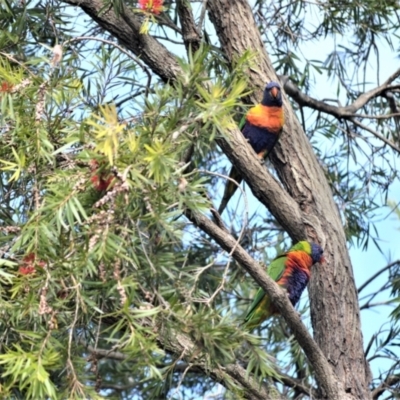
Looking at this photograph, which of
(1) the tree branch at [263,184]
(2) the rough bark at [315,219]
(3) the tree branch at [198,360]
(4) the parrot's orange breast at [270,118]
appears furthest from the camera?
(4) the parrot's orange breast at [270,118]

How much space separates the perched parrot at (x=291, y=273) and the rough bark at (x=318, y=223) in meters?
0.05

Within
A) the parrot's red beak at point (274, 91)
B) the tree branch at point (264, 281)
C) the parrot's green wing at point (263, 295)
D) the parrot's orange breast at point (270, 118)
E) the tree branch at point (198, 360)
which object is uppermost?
the parrot's orange breast at point (270, 118)

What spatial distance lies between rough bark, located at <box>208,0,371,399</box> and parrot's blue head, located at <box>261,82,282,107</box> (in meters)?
0.03

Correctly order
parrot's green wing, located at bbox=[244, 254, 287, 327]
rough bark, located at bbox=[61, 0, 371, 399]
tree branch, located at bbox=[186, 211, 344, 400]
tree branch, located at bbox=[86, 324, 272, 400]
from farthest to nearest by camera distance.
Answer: parrot's green wing, located at bbox=[244, 254, 287, 327] → rough bark, located at bbox=[61, 0, 371, 399] → tree branch, located at bbox=[186, 211, 344, 400] → tree branch, located at bbox=[86, 324, 272, 400]

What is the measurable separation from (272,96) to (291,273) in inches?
24.7

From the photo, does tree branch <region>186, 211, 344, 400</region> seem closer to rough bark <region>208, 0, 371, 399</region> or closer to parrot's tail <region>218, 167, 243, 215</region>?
rough bark <region>208, 0, 371, 399</region>

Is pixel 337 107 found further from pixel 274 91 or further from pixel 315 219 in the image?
pixel 315 219

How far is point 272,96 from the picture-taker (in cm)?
298

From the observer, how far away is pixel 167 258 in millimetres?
1608

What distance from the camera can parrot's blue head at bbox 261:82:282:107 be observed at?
9.66 ft

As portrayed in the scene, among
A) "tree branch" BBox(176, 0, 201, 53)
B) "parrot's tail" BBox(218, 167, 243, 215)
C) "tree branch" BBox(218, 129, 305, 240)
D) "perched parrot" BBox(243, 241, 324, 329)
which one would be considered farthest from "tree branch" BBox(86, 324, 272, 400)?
"tree branch" BBox(176, 0, 201, 53)

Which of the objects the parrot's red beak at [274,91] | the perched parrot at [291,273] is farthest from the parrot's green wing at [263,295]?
the parrot's red beak at [274,91]

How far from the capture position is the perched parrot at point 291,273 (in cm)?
285

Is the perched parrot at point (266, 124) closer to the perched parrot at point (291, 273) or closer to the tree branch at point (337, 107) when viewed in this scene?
the tree branch at point (337, 107)
